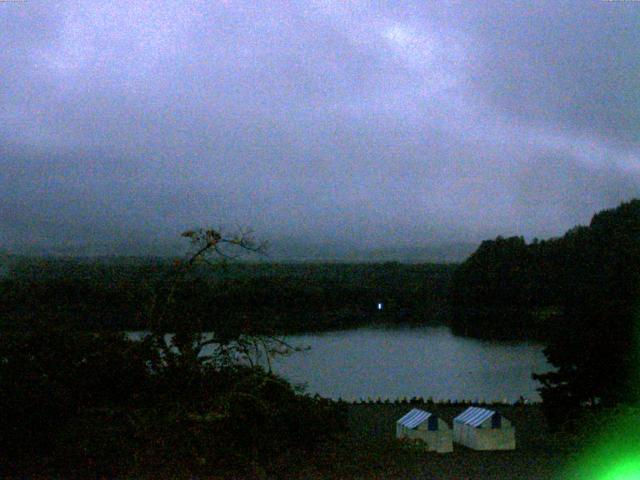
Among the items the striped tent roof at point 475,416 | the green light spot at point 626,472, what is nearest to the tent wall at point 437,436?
the striped tent roof at point 475,416

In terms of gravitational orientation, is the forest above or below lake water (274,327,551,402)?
above

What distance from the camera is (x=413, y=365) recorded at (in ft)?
117

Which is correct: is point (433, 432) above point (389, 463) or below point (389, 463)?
below

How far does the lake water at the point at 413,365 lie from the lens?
28141 mm

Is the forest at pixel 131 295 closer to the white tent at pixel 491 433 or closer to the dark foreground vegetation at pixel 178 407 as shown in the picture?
the dark foreground vegetation at pixel 178 407

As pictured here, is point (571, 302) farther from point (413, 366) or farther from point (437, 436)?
point (413, 366)

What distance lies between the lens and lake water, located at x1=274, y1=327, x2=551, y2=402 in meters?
28.1

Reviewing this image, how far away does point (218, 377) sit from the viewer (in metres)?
6.66

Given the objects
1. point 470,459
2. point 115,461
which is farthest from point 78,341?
point 470,459

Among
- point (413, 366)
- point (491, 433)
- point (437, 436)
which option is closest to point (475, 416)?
point (491, 433)

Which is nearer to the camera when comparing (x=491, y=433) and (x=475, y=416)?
(x=491, y=433)

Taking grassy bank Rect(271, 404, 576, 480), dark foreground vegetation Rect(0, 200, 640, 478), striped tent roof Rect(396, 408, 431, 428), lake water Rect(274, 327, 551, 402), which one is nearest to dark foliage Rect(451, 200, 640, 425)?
grassy bank Rect(271, 404, 576, 480)

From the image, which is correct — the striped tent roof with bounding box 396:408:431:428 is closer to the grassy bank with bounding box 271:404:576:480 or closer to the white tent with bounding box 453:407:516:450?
the white tent with bounding box 453:407:516:450

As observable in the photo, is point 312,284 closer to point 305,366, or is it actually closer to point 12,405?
point 305,366
